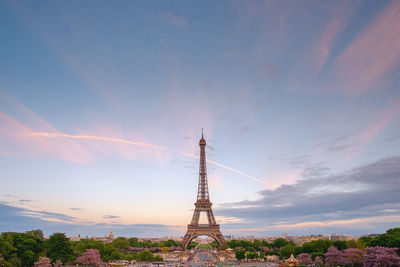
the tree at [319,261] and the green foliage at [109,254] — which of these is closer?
the tree at [319,261]

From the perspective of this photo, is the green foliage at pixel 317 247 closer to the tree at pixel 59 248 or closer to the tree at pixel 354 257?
the tree at pixel 354 257

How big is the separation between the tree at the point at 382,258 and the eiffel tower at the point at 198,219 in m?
59.5

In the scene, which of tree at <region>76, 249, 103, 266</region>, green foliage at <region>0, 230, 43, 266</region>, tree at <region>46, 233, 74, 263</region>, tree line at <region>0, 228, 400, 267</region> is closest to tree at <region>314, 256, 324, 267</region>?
tree line at <region>0, 228, 400, 267</region>

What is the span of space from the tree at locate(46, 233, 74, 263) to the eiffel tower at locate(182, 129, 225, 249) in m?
45.5

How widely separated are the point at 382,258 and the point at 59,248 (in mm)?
56882

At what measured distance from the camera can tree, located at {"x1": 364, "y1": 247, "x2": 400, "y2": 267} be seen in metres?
49.1

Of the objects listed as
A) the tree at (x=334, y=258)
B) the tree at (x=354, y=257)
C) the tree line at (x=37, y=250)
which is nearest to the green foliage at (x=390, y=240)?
the tree at (x=354, y=257)

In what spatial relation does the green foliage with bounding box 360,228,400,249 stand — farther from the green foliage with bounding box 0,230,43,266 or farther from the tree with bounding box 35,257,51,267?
the green foliage with bounding box 0,230,43,266

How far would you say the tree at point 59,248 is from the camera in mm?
63875

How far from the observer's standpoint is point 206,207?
109438 millimetres

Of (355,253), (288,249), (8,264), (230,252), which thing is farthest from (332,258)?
(8,264)

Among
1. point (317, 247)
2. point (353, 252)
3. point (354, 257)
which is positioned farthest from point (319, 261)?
point (354, 257)

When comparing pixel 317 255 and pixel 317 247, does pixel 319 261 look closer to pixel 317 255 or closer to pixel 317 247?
pixel 317 255

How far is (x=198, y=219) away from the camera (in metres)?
109
